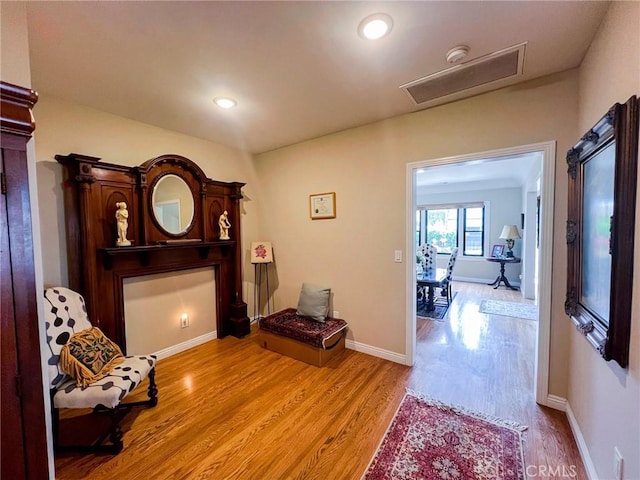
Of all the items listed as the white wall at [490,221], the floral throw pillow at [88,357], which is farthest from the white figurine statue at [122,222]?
the white wall at [490,221]

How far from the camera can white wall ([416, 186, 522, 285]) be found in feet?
20.6

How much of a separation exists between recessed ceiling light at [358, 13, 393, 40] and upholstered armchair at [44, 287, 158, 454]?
2.52 m

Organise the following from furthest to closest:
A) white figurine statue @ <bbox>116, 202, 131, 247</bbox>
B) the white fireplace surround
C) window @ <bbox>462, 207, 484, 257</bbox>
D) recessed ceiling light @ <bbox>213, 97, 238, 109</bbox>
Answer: window @ <bbox>462, 207, 484, 257</bbox> < the white fireplace surround < white figurine statue @ <bbox>116, 202, 131, 247</bbox> < recessed ceiling light @ <bbox>213, 97, 238, 109</bbox>

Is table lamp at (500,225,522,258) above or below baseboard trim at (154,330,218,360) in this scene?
above

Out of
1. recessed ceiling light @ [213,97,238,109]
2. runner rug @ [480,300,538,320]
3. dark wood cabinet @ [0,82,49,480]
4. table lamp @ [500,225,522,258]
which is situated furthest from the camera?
table lamp @ [500,225,522,258]

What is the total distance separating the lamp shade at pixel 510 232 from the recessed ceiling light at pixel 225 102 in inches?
242

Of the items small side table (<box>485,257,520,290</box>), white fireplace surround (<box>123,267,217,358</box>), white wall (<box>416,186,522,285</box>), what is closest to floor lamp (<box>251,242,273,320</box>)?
white fireplace surround (<box>123,267,217,358</box>)

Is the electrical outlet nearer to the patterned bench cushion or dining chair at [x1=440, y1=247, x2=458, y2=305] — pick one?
the patterned bench cushion

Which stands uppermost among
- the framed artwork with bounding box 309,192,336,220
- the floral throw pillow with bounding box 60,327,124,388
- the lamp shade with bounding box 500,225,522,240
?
the framed artwork with bounding box 309,192,336,220

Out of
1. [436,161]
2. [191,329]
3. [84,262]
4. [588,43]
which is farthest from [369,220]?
[84,262]

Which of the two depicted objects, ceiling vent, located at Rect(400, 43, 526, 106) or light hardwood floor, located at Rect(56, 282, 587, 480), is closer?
light hardwood floor, located at Rect(56, 282, 587, 480)

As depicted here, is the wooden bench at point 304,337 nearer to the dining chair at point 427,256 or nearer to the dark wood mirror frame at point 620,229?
the dark wood mirror frame at point 620,229

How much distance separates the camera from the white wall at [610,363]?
108cm

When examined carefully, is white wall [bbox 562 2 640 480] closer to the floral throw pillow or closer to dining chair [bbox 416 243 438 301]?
dining chair [bbox 416 243 438 301]
